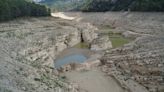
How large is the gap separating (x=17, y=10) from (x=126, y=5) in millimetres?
29017

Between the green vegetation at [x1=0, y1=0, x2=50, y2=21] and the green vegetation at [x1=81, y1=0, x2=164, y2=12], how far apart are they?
52.5 ft

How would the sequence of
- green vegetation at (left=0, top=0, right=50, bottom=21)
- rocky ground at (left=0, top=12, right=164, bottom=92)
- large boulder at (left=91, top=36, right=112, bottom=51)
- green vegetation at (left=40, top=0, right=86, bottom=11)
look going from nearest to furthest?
rocky ground at (left=0, top=12, right=164, bottom=92) < large boulder at (left=91, top=36, right=112, bottom=51) < green vegetation at (left=0, top=0, right=50, bottom=21) < green vegetation at (left=40, top=0, right=86, bottom=11)

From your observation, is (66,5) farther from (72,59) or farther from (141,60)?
(141,60)

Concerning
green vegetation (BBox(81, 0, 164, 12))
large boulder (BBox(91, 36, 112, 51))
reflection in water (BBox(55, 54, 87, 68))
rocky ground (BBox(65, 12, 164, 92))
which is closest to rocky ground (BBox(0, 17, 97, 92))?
reflection in water (BBox(55, 54, 87, 68))

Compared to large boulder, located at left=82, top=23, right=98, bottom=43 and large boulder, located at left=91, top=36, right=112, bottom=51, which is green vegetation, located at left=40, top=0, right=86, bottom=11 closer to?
large boulder, located at left=82, top=23, right=98, bottom=43

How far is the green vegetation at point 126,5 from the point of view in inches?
A: 2530

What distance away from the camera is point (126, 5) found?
79.2 meters

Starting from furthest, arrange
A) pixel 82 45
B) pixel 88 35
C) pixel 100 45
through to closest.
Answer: pixel 88 35, pixel 82 45, pixel 100 45

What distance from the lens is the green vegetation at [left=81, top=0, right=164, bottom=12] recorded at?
64250 mm

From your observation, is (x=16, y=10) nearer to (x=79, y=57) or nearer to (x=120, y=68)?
(x=79, y=57)

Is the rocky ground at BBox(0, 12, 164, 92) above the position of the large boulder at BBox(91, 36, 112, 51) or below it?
above

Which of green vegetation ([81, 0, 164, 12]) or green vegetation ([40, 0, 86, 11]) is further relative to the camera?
green vegetation ([40, 0, 86, 11])

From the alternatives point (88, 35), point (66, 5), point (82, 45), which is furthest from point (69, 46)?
point (66, 5)

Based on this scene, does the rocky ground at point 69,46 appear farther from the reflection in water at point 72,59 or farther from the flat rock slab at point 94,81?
the reflection in water at point 72,59
